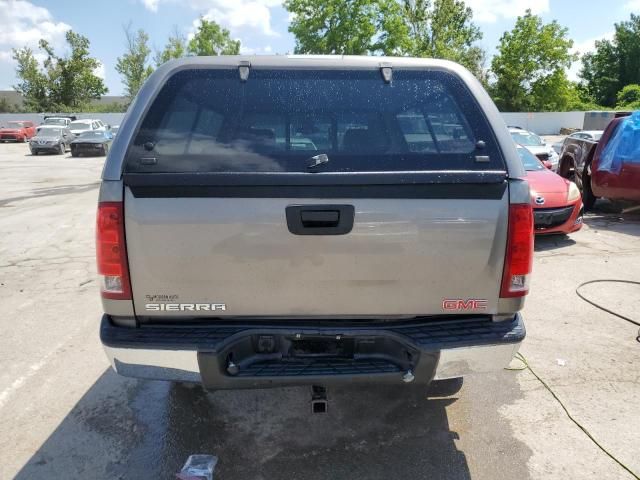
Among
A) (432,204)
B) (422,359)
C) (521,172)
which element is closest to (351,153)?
(432,204)

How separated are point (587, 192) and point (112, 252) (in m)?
9.96

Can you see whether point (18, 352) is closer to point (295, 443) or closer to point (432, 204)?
point (295, 443)

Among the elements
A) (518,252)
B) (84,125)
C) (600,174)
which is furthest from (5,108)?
(518,252)

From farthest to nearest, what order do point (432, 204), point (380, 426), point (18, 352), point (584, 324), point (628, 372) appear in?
point (584, 324)
point (18, 352)
point (628, 372)
point (380, 426)
point (432, 204)

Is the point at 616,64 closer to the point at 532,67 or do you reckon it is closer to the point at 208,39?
the point at 532,67

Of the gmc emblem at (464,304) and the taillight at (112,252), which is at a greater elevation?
the taillight at (112,252)

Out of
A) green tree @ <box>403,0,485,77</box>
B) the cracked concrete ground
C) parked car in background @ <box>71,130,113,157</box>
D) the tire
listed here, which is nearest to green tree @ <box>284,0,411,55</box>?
green tree @ <box>403,0,485,77</box>

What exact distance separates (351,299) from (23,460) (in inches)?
83.0

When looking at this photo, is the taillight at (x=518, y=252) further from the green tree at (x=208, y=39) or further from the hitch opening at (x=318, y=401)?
the green tree at (x=208, y=39)

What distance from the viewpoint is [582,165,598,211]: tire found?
9.83 m

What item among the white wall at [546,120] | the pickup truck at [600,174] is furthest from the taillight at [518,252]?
the white wall at [546,120]

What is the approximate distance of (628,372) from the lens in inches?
149

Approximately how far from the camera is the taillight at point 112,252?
2.30 meters

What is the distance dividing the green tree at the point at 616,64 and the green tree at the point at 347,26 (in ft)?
103
